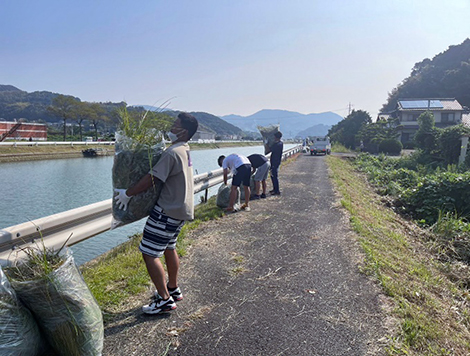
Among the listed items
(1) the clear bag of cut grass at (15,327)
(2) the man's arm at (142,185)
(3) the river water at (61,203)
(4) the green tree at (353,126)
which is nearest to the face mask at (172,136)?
(2) the man's arm at (142,185)

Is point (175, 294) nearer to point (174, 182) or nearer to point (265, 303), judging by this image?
point (265, 303)

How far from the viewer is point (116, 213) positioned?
3.03m

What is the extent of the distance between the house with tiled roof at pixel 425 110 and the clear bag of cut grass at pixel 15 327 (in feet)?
177

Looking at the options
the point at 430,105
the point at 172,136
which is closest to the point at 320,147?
the point at 172,136

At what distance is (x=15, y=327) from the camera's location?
6.44 feet

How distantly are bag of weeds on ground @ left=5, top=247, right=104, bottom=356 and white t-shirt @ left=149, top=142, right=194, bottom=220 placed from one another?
3.05ft

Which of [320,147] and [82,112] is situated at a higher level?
[82,112]

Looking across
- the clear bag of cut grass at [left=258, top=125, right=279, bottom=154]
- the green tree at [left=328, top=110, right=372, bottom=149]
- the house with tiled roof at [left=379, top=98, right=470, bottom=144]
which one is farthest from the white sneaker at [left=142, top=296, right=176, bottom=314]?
the house with tiled roof at [left=379, top=98, right=470, bottom=144]

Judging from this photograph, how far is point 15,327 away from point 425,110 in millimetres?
58731

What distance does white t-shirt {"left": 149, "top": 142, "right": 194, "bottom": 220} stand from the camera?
2.85 m

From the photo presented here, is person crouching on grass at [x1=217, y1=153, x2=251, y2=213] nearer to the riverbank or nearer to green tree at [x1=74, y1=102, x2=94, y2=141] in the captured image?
the riverbank

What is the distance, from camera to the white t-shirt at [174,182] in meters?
2.85

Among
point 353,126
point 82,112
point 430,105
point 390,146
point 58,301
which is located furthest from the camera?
point 82,112

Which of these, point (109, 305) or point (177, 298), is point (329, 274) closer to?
point (177, 298)
